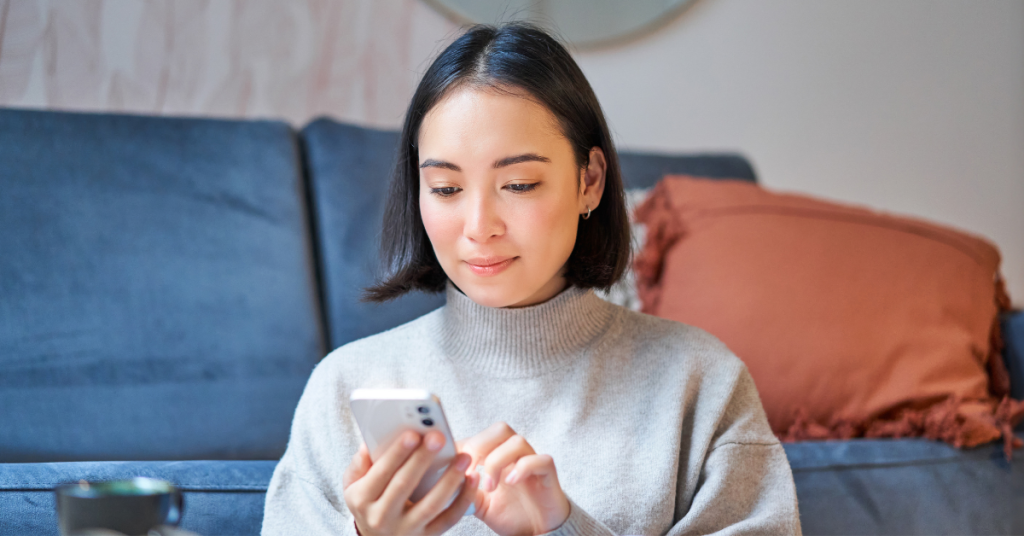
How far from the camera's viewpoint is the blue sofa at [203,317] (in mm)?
1144

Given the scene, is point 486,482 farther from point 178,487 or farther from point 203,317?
point 203,317

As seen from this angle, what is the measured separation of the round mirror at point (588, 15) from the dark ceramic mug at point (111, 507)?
1616 millimetres

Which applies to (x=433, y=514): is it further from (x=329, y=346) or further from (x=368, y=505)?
(x=329, y=346)

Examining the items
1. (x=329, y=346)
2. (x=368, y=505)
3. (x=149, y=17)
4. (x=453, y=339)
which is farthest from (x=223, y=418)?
(x=149, y=17)

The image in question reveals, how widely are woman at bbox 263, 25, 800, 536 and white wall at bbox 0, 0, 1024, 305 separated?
0.95 m

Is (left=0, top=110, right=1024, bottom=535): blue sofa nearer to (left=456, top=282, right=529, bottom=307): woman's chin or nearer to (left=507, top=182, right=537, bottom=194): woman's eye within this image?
(left=456, top=282, right=529, bottom=307): woman's chin

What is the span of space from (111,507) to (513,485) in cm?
36

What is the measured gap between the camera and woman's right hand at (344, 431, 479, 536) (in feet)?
2.06

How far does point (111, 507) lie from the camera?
0.44 m

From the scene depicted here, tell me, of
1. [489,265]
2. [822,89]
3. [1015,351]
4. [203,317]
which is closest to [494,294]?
[489,265]

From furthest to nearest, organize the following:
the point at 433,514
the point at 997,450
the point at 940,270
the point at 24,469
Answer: the point at 940,270 → the point at 997,450 → the point at 24,469 → the point at 433,514

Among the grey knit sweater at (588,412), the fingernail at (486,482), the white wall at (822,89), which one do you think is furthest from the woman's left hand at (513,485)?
the white wall at (822,89)

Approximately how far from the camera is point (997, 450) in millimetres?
1232

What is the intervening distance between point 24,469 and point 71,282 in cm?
40
